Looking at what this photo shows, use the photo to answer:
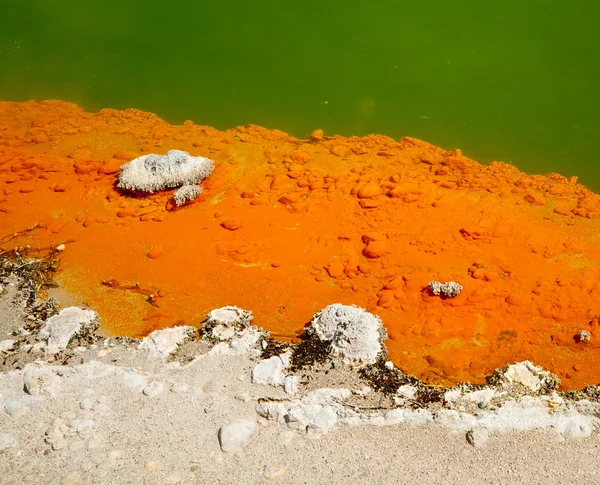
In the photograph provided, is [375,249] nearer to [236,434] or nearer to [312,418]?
[312,418]

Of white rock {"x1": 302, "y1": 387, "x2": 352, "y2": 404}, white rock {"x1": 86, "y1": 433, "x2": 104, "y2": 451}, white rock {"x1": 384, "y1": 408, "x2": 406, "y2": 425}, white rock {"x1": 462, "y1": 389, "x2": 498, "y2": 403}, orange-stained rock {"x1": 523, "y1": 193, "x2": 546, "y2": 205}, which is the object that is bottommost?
white rock {"x1": 86, "y1": 433, "x2": 104, "y2": 451}

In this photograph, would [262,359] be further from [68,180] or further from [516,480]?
[68,180]

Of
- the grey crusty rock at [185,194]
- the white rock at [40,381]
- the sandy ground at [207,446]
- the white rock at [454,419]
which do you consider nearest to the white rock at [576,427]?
the sandy ground at [207,446]

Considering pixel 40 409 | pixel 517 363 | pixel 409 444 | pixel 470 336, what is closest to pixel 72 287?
pixel 40 409

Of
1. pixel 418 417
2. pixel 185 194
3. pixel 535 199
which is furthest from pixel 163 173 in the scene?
pixel 535 199

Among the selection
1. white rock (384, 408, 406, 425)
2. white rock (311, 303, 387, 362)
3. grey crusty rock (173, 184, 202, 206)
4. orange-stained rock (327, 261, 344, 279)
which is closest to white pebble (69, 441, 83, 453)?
white rock (311, 303, 387, 362)

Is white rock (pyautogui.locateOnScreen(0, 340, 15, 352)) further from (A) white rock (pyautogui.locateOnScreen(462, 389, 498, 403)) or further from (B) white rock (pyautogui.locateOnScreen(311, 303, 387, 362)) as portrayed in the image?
(A) white rock (pyautogui.locateOnScreen(462, 389, 498, 403))

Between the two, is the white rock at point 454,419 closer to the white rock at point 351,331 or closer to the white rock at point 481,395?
the white rock at point 481,395
